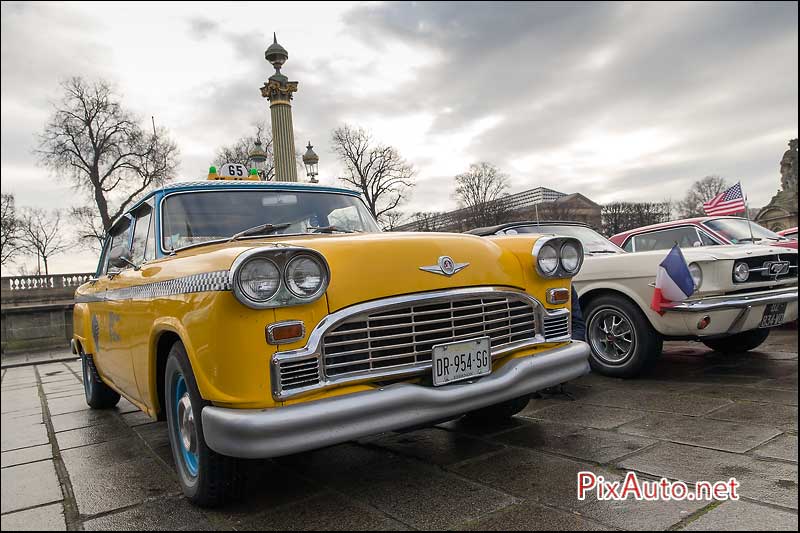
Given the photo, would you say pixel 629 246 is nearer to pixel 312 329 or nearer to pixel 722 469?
pixel 722 469

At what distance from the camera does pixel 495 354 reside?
321 centimetres

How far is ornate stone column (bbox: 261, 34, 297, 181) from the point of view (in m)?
15.9

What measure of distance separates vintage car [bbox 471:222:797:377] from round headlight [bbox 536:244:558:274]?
1.59m

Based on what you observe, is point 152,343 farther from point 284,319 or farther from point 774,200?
point 774,200

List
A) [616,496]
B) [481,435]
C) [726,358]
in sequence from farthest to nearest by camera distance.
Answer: [726,358] < [481,435] < [616,496]

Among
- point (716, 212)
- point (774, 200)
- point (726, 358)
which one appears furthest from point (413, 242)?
point (774, 200)

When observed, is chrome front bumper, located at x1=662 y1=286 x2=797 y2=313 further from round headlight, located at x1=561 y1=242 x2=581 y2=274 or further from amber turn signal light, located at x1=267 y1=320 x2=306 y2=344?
amber turn signal light, located at x1=267 y1=320 x2=306 y2=344

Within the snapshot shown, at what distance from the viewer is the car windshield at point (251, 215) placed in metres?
3.82

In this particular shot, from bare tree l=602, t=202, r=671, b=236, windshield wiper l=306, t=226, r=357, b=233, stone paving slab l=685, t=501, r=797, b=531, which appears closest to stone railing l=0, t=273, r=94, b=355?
Answer: windshield wiper l=306, t=226, r=357, b=233

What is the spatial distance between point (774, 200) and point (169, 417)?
2806 centimetres

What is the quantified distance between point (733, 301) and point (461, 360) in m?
3.25

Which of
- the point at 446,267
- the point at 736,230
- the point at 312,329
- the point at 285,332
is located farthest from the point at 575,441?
the point at 736,230

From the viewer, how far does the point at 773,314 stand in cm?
530

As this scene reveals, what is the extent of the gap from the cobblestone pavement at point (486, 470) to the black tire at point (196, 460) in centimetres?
10
